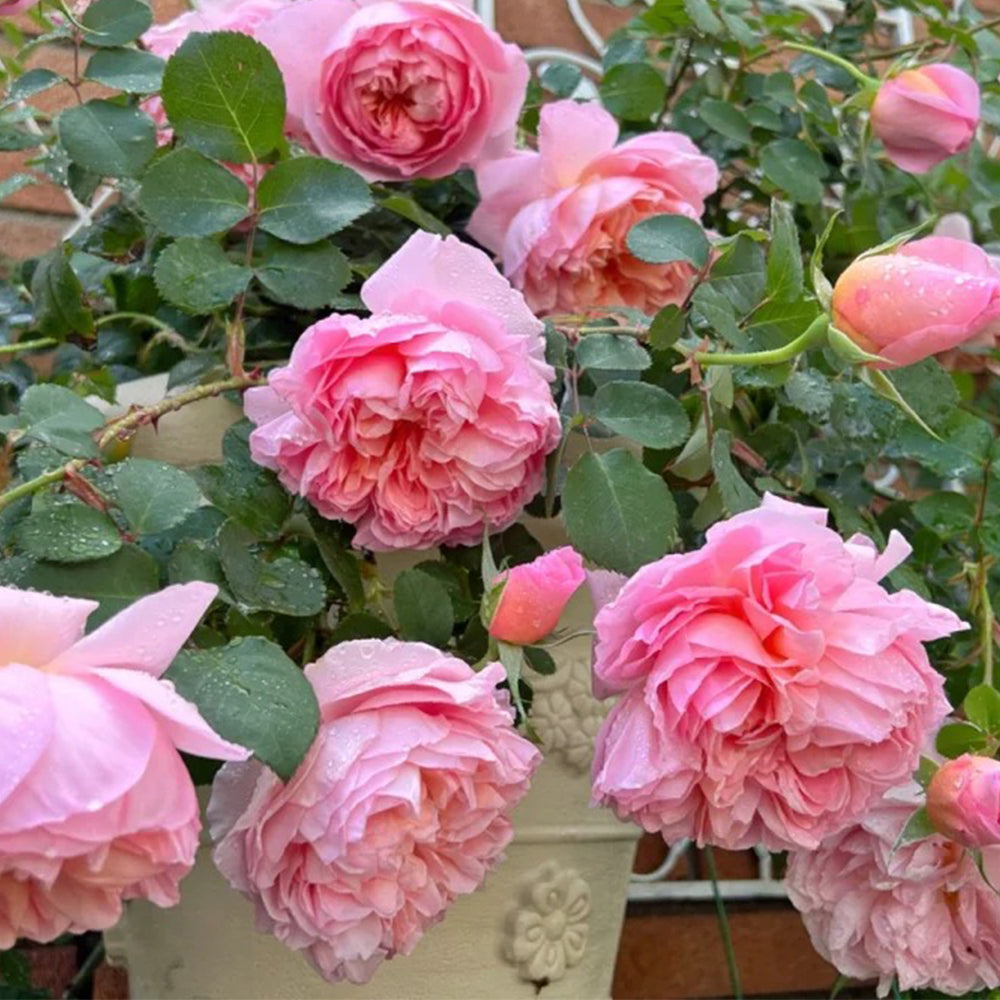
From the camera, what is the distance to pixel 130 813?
333 mm

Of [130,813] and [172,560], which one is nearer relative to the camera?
[130,813]

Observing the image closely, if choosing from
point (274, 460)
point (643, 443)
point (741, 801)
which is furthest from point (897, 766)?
point (274, 460)

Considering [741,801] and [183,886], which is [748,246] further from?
[183,886]

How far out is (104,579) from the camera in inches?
17.1

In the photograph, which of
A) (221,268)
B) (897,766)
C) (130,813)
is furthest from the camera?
(221,268)

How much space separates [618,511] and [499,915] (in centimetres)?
21

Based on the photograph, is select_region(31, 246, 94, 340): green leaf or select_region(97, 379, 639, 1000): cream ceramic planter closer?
select_region(97, 379, 639, 1000): cream ceramic planter

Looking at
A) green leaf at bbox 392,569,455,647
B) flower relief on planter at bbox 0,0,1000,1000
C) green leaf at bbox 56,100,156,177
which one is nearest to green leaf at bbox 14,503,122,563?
flower relief on planter at bbox 0,0,1000,1000

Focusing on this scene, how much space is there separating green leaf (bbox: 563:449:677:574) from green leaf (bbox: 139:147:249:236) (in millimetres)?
198

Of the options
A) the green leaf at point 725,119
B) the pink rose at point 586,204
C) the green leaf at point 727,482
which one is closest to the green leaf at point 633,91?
the green leaf at point 725,119

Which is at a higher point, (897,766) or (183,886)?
(897,766)

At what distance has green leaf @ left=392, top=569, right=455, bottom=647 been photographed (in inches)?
19.4

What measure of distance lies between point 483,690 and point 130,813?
13 cm

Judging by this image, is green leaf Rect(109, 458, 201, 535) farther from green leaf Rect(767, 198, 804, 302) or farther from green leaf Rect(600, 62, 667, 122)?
green leaf Rect(600, 62, 667, 122)
